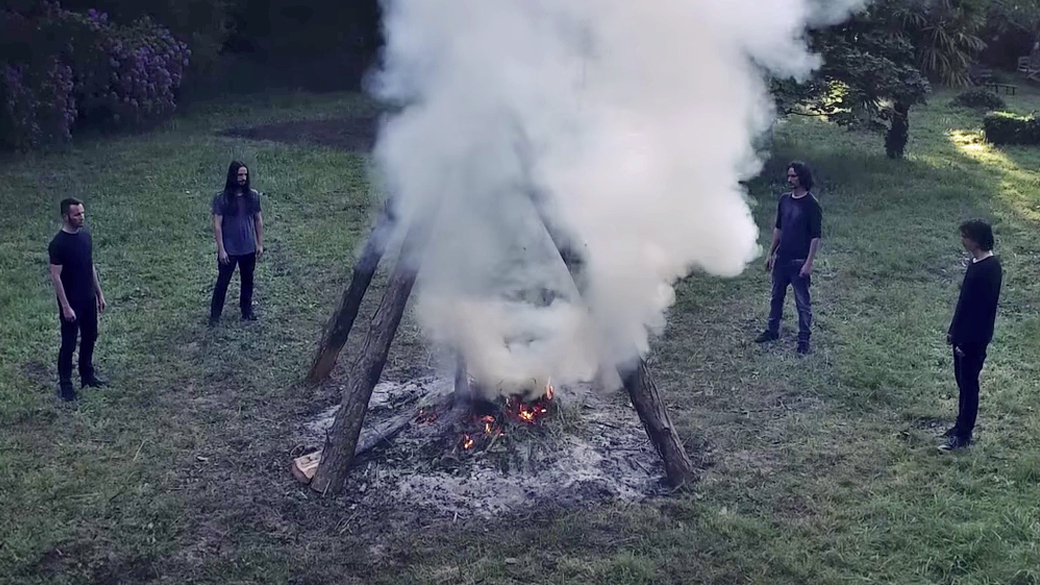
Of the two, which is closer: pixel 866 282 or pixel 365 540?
pixel 365 540

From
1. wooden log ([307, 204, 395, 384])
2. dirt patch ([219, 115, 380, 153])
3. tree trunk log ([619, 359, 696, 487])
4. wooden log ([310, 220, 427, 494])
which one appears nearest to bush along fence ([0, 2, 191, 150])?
dirt patch ([219, 115, 380, 153])

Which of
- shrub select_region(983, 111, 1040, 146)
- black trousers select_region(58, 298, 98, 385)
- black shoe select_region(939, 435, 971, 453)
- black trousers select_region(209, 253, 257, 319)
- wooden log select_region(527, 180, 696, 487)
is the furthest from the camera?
shrub select_region(983, 111, 1040, 146)

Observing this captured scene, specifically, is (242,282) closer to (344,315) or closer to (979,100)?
(344,315)

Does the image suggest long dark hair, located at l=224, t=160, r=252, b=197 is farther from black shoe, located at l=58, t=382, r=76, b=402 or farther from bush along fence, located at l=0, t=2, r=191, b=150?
bush along fence, located at l=0, t=2, r=191, b=150

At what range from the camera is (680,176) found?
6391mm

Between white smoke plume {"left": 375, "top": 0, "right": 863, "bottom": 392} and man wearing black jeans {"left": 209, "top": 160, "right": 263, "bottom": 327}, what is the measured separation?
214cm

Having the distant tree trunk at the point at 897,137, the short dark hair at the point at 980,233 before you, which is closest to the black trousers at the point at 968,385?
the short dark hair at the point at 980,233

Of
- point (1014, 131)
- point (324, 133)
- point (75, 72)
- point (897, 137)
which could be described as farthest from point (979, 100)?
point (75, 72)

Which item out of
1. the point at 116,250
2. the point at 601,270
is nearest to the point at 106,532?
the point at 601,270

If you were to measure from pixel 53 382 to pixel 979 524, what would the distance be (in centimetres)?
637

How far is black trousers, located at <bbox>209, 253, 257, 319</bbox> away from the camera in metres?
8.56

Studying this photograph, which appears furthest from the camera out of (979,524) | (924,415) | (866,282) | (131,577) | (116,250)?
(116,250)

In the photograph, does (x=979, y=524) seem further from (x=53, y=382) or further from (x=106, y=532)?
(x=53, y=382)

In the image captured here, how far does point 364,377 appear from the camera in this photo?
19.6 feet
